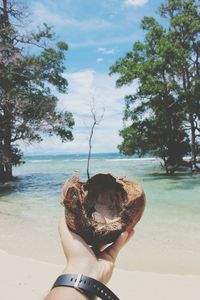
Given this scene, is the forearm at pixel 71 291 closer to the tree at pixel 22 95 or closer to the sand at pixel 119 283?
the sand at pixel 119 283

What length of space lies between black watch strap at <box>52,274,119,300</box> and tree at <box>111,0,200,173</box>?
20.4m

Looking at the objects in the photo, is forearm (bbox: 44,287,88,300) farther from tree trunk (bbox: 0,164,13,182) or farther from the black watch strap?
tree trunk (bbox: 0,164,13,182)

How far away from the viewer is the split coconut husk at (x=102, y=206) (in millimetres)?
1472

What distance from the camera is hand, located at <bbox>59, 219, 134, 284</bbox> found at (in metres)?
1.29

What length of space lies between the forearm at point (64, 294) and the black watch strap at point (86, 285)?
0.04ft

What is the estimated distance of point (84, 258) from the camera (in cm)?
133

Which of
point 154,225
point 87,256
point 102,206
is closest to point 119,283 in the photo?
point 102,206

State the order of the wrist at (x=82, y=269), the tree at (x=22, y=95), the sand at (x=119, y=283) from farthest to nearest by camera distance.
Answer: the tree at (x=22, y=95), the sand at (x=119, y=283), the wrist at (x=82, y=269)

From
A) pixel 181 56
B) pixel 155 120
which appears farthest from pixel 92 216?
pixel 155 120

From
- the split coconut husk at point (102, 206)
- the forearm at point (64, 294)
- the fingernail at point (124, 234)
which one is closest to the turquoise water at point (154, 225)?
the split coconut husk at point (102, 206)

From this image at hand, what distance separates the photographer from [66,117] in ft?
67.7

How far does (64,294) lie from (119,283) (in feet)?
12.0

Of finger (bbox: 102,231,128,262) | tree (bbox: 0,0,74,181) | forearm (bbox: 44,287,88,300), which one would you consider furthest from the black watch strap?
tree (bbox: 0,0,74,181)

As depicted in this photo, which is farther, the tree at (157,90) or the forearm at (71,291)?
the tree at (157,90)
